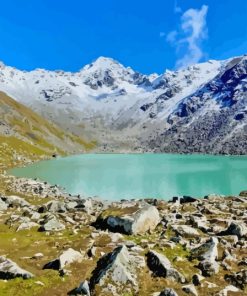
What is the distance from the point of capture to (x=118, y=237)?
1082 inches

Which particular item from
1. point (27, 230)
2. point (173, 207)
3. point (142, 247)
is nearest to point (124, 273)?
point (142, 247)

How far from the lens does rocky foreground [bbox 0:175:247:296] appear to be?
1984 cm

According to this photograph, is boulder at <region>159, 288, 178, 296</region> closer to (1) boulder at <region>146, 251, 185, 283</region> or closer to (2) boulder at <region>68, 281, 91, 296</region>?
(1) boulder at <region>146, 251, 185, 283</region>

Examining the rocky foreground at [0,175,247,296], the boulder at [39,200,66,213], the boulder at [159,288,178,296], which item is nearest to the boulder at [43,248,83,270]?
the rocky foreground at [0,175,247,296]

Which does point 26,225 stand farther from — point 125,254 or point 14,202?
point 125,254

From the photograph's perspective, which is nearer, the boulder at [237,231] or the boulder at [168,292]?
the boulder at [168,292]

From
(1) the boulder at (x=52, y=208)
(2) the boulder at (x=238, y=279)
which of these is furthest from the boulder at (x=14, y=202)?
(2) the boulder at (x=238, y=279)

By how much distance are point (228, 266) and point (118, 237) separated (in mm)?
8228

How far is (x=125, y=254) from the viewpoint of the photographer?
849 inches

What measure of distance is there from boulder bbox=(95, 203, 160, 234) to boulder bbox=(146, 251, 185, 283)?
21.1 ft

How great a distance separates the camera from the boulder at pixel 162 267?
67.4 feet

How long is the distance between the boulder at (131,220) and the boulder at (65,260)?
6.28 meters

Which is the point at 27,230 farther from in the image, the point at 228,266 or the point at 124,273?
the point at 228,266

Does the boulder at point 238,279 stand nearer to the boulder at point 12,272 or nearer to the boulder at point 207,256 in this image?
the boulder at point 207,256
